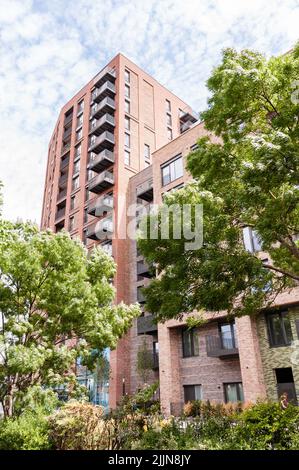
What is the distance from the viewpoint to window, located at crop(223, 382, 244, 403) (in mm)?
21766

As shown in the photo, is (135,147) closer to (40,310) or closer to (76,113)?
(76,113)

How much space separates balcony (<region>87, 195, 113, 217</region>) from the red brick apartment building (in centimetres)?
10

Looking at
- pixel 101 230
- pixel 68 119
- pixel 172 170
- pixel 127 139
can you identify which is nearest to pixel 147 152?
pixel 127 139

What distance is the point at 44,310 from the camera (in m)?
11.9

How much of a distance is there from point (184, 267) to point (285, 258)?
11.2 feet

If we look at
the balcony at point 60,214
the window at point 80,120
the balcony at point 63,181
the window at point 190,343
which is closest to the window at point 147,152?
the window at point 80,120

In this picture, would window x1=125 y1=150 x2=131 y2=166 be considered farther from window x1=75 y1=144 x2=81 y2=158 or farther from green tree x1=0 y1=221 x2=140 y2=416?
green tree x1=0 y1=221 x2=140 y2=416

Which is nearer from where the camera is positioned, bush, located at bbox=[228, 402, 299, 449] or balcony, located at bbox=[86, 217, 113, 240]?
bush, located at bbox=[228, 402, 299, 449]

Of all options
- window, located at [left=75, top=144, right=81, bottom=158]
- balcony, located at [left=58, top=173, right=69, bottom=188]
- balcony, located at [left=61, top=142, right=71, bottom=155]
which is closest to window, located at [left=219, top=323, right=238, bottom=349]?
window, located at [left=75, top=144, right=81, bottom=158]

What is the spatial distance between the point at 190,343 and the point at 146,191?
14.8 metres

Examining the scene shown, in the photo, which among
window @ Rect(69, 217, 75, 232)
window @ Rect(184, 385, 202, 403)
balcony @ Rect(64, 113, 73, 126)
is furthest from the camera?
balcony @ Rect(64, 113, 73, 126)

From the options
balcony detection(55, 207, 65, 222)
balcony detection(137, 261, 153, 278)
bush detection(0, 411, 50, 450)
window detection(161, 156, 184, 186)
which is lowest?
bush detection(0, 411, 50, 450)

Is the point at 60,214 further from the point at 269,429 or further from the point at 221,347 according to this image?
the point at 269,429
